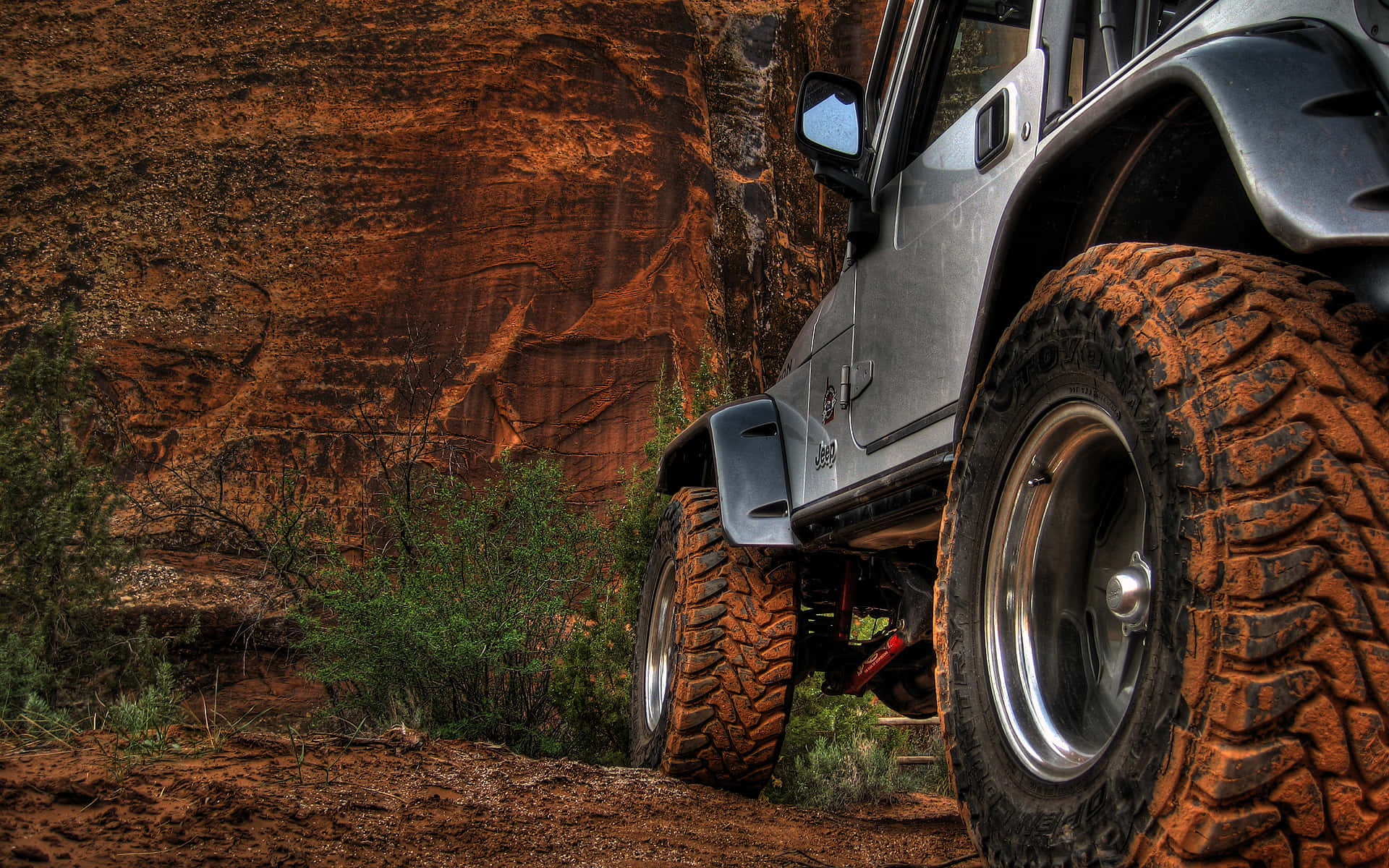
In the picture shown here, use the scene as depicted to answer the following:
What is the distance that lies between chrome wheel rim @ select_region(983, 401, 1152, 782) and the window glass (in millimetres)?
1047

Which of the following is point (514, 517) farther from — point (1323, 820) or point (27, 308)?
point (27, 308)

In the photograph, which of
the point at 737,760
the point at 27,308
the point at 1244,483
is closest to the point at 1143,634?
the point at 1244,483

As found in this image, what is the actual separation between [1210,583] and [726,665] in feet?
7.87

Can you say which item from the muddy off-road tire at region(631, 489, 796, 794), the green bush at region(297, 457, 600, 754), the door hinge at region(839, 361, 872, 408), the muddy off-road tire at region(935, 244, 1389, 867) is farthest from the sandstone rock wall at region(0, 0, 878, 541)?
the muddy off-road tire at region(935, 244, 1389, 867)

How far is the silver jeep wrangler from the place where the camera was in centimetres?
113

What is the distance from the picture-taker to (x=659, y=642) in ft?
14.0

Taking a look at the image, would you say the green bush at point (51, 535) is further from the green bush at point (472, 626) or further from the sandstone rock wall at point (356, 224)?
the sandstone rock wall at point (356, 224)

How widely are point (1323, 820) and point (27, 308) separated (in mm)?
10388

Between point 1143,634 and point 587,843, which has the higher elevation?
point 1143,634

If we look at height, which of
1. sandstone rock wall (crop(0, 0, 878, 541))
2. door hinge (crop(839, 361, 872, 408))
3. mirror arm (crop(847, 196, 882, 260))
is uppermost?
sandstone rock wall (crop(0, 0, 878, 541))

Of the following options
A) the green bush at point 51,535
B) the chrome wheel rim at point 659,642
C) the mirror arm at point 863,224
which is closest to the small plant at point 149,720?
the green bush at point 51,535

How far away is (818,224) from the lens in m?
12.1

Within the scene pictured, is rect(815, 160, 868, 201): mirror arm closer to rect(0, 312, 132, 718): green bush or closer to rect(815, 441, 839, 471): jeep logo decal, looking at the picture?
rect(815, 441, 839, 471): jeep logo decal

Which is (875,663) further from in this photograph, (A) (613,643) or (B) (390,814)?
(A) (613,643)
